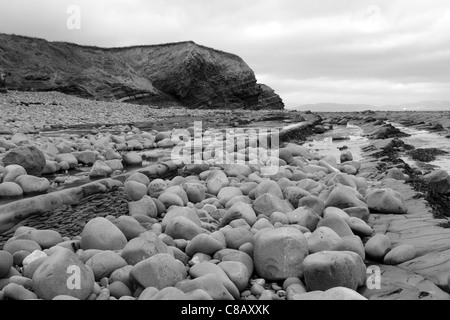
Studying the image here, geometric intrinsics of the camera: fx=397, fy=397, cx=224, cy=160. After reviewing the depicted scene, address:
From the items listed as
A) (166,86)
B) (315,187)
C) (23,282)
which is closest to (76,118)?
(315,187)

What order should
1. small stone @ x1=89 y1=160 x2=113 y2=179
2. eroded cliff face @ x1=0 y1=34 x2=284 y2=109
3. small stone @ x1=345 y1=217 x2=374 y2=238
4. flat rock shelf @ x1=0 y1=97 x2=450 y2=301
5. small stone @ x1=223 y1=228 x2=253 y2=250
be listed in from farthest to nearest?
eroded cliff face @ x1=0 y1=34 x2=284 y2=109
small stone @ x1=89 y1=160 x2=113 y2=179
small stone @ x1=345 y1=217 x2=374 y2=238
small stone @ x1=223 y1=228 x2=253 y2=250
flat rock shelf @ x1=0 y1=97 x2=450 y2=301

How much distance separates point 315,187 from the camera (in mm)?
4516

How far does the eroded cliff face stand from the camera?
2602 cm

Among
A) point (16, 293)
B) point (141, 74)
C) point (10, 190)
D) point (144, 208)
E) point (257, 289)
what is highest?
point (141, 74)

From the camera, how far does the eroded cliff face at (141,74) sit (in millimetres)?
26016

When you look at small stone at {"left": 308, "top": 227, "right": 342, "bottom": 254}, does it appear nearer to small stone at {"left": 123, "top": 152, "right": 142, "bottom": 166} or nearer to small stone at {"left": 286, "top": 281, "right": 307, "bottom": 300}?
small stone at {"left": 286, "top": 281, "right": 307, "bottom": 300}

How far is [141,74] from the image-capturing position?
120 ft

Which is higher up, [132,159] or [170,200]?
[132,159]

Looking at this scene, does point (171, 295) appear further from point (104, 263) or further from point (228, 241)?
point (228, 241)

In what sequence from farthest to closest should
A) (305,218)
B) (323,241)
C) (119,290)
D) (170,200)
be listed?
(170,200)
(305,218)
(323,241)
(119,290)

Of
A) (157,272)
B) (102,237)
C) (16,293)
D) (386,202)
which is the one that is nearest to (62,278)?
(16,293)

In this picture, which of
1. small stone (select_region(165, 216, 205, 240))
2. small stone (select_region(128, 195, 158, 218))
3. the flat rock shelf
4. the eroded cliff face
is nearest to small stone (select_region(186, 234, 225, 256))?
the flat rock shelf
